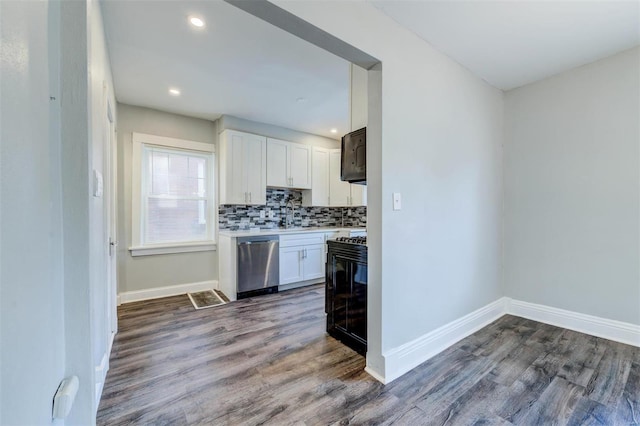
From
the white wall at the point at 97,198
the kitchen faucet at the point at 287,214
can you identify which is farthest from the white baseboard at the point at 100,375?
the kitchen faucet at the point at 287,214

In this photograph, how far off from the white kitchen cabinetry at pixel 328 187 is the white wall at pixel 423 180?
2.33 metres

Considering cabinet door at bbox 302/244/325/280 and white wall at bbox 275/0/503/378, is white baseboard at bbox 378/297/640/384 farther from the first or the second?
cabinet door at bbox 302/244/325/280

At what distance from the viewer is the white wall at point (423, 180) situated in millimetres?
1897

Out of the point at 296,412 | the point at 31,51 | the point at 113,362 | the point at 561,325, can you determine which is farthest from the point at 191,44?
the point at 561,325

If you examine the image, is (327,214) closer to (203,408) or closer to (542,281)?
(542,281)

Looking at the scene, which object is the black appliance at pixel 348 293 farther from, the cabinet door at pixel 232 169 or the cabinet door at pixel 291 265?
the cabinet door at pixel 232 169

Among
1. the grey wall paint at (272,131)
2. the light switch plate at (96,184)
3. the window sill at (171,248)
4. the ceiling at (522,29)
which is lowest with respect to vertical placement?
the window sill at (171,248)

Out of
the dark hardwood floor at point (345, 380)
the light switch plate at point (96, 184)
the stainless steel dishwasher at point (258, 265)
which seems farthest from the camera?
the stainless steel dishwasher at point (258, 265)

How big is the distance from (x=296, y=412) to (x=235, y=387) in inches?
19.1

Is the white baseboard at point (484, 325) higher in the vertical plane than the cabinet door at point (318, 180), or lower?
lower

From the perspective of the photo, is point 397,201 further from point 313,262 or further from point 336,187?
point 336,187

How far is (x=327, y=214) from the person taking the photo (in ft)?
17.7

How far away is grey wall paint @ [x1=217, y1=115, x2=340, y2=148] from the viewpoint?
3.91 meters

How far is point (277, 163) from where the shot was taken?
4.33 meters
